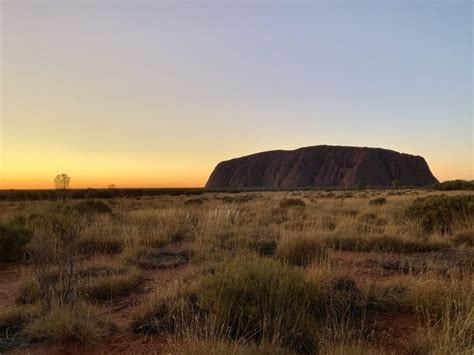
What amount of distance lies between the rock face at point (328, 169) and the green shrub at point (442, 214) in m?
104

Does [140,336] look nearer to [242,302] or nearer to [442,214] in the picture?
[242,302]

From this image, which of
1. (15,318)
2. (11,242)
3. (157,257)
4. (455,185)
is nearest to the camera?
(15,318)

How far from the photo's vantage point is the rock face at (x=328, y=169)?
396 feet

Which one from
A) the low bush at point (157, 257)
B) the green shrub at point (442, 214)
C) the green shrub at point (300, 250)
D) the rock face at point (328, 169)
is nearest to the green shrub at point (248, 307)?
the green shrub at point (300, 250)

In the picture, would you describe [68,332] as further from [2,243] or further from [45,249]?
[2,243]

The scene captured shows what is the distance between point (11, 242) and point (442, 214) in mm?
11621

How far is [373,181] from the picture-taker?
117 metres

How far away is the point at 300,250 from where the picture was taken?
7988 mm

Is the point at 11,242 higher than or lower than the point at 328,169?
lower

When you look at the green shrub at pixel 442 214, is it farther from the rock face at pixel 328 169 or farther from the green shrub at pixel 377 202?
the rock face at pixel 328 169

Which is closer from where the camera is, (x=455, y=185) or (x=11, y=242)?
(x=11, y=242)

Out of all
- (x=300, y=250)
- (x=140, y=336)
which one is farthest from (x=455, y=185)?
(x=140, y=336)

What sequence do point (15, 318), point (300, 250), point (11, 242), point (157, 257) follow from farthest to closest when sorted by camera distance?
point (11, 242), point (157, 257), point (300, 250), point (15, 318)

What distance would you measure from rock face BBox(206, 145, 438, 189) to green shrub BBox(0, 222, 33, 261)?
110 m
